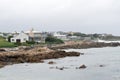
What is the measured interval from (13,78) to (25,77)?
132cm

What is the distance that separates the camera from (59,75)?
39281mm

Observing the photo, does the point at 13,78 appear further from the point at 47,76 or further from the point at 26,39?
the point at 26,39

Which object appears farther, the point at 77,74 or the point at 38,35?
the point at 38,35

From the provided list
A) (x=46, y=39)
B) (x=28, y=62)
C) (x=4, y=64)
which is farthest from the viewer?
(x=46, y=39)

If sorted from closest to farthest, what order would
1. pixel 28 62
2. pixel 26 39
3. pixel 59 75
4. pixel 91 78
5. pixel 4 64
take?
pixel 91 78
pixel 59 75
pixel 4 64
pixel 28 62
pixel 26 39

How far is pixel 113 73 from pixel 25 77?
380 inches

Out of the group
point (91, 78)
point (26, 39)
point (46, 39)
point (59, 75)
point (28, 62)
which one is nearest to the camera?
point (91, 78)

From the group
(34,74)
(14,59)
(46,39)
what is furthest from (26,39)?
(34,74)

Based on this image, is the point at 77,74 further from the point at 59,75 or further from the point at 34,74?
the point at 34,74

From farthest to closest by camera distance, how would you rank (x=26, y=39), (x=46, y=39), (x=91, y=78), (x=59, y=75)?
(x=46, y=39) < (x=26, y=39) < (x=59, y=75) < (x=91, y=78)

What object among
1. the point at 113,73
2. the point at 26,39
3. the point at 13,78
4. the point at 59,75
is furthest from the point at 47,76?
the point at 26,39

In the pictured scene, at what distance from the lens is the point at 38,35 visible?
132625 millimetres

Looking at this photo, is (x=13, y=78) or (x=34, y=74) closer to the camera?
(x=13, y=78)

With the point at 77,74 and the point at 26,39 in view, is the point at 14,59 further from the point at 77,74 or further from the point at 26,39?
the point at 26,39
